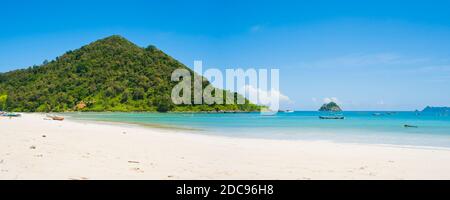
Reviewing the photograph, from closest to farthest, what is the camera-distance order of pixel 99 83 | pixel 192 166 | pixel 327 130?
pixel 192 166, pixel 327 130, pixel 99 83

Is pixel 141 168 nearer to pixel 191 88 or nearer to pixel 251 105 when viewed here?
pixel 191 88

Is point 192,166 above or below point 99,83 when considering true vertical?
below

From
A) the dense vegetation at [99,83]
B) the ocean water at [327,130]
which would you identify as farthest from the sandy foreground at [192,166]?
the dense vegetation at [99,83]

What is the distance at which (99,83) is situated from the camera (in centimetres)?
13038

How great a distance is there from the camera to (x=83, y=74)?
136 m

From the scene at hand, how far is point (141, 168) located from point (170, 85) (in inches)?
4906

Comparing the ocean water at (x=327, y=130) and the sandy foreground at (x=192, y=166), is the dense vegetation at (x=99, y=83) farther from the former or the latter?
the sandy foreground at (x=192, y=166)

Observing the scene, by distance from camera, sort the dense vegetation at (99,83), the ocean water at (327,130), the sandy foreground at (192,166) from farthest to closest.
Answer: the dense vegetation at (99,83), the ocean water at (327,130), the sandy foreground at (192,166)

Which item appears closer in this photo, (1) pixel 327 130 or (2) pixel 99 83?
(1) pixel 327 130

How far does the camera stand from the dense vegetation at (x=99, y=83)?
12125 centimetres

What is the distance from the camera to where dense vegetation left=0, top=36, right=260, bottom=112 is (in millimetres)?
121250

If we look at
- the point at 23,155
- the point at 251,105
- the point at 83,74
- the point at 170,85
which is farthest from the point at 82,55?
the point at 23,155

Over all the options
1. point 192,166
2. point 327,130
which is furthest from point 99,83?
point 192,166

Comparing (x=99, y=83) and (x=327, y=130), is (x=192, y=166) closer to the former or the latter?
(x=327, y=130)
